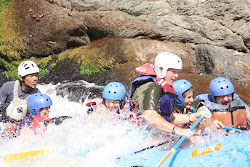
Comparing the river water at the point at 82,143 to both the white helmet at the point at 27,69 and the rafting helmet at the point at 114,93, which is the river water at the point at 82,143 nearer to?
the rafting helmet at the point at 114,93

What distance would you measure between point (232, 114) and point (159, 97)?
1502mm

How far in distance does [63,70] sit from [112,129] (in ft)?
19.9

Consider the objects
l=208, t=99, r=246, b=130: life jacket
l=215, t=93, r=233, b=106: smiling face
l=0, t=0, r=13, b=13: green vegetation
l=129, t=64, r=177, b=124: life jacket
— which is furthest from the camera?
l=0, t=0, r=13, b=13: green vegetation

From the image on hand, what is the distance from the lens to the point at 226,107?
471 cm

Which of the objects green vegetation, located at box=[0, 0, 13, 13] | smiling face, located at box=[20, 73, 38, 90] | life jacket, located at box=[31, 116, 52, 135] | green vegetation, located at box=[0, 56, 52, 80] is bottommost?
life jacket, located at box=[31, 116, 52, 135]

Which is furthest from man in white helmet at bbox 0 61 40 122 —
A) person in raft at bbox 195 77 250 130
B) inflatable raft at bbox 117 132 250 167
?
person in raft at bbox 195 77 250 130

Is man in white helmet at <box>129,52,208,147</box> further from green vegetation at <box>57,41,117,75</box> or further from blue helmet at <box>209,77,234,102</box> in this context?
green vegetation at <box>57,41,117,75</box>

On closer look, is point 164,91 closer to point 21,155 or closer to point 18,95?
point 21,155

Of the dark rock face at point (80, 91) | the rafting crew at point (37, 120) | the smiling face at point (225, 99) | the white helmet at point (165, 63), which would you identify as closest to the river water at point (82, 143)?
the rafting crew at point (37, 120)

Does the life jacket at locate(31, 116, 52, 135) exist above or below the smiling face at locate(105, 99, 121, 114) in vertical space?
below

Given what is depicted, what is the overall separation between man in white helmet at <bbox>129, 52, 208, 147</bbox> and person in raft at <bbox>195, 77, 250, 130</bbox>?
832 mm

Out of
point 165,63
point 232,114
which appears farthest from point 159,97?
point 232,114

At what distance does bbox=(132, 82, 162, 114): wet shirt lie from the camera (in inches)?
143

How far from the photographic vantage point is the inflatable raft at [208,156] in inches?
137
